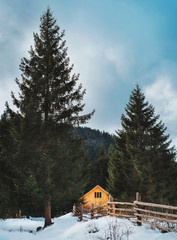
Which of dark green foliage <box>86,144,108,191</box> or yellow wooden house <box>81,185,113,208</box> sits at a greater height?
dark green foliage <box>86,144,108,191</box>

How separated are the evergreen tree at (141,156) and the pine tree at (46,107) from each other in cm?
749

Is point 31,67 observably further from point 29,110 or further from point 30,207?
point 30,207

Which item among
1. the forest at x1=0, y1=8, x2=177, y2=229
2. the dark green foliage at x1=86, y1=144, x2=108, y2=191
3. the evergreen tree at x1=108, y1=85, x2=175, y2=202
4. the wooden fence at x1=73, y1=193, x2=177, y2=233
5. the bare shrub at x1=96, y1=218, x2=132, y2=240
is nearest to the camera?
the bare shrub at x1=96, y1=218, x2=132, y2=240

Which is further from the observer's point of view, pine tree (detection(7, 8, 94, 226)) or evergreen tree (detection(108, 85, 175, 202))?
evergreen tree (detection(108, 85, 175, 202))

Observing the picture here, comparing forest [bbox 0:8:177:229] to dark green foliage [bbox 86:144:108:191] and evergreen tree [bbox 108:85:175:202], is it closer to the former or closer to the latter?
evergreen tree [bbox 108:85:175:202]

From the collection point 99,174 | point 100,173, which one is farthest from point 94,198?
point 99,174

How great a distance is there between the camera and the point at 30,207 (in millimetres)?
13383

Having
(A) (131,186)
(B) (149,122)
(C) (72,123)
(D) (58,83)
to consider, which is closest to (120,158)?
(A) (131,186)

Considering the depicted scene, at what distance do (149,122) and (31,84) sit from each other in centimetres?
1263

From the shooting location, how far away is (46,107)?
15.1 m

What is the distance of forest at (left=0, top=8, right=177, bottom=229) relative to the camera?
42.1ft

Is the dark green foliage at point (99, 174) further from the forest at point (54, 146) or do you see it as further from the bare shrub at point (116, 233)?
the bare shrub at point (116, 233)

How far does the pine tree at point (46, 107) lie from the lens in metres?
13.0

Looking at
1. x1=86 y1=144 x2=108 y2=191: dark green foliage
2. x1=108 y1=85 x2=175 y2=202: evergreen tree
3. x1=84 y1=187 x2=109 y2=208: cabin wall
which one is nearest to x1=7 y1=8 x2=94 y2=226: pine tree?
x1=108 y1=85 x2=175 y2=202: evergreen tree
